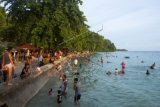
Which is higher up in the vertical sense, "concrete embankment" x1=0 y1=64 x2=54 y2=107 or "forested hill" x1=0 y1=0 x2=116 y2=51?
"forested hill" x1=0 y1=0 x2=116 y2=51

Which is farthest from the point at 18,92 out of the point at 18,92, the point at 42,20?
the point at 42,20

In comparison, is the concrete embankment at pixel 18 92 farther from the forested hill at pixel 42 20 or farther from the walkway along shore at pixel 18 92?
the forested hill at pixel 42 20

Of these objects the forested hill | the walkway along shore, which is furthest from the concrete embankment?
the forested hill

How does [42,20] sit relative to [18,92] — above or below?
above

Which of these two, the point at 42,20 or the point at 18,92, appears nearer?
the point at 18,92

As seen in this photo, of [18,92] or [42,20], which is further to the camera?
[42,20]

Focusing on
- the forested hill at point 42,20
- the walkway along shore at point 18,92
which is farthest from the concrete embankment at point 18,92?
the forested hill at point 42,20

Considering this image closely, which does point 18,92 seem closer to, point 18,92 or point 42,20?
point 18,92

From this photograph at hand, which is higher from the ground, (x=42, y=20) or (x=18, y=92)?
(x=42, y=20)

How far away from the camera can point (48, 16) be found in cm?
5166

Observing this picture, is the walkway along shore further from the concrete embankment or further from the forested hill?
the forested hill

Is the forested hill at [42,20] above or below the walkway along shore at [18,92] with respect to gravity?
above

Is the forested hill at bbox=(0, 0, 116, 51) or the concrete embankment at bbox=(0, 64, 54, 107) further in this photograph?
the forested hill at bbox=(0, 0, 116, 51)

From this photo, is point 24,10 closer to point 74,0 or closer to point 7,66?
point 74,0
